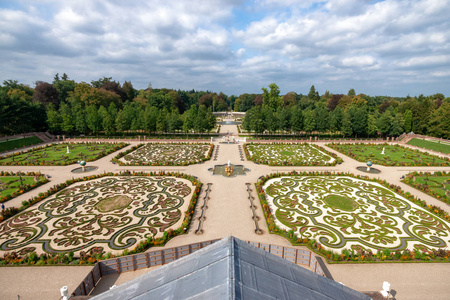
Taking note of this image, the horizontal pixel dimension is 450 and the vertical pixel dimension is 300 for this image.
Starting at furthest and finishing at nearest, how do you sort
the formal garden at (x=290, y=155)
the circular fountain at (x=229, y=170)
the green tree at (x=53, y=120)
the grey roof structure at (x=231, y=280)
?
the green tree at (x=53, y=120)
the formal garden at (x=290, y=155)
the circular fountain at (x=229, y=170)
the grey roof structure at (x=231, y=280)

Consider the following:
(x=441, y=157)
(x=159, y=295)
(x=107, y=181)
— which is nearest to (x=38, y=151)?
(x=107, y=181)

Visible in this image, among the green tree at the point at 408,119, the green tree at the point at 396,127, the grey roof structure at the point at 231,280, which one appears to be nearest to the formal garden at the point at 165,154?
the grey roof structure at the point at 231,280

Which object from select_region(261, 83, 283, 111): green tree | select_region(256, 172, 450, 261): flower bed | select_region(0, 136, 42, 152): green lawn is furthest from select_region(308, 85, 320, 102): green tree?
select_region(0, 136, 42, 152): green lawn

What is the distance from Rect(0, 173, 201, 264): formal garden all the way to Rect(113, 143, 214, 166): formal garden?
8438 mm

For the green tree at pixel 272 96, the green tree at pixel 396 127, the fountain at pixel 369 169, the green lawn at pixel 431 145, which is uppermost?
the green tree at pixel 272 96

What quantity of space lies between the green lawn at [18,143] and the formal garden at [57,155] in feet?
18.2

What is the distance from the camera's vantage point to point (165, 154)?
44.7 meters

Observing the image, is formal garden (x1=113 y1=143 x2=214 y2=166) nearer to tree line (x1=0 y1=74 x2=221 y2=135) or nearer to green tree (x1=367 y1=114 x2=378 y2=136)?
tree line (x1=0 y1=74 x2=221 y2=135)

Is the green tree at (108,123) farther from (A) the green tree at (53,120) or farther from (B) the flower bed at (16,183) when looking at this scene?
(B) the flower bed at (16,183)

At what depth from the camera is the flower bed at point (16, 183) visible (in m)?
26.0

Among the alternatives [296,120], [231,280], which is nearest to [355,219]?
[231,280]

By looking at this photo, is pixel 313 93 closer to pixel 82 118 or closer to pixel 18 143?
pixel 82 118

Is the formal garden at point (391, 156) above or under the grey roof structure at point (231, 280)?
under

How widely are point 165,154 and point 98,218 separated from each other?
2410 centimetres
